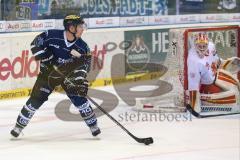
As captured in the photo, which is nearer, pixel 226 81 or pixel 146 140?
pixel 146 140

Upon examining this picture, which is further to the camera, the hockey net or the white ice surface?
the hockey net

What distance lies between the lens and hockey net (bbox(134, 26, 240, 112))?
803 centimetres

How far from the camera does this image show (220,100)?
7852 millimetres

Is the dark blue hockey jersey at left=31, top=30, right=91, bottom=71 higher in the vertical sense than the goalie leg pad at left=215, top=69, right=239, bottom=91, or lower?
higher

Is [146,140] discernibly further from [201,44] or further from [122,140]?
[201,44]

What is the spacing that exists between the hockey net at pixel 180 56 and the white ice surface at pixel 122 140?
41cm

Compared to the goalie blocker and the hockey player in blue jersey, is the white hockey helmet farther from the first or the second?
the hockey player in blue jersey

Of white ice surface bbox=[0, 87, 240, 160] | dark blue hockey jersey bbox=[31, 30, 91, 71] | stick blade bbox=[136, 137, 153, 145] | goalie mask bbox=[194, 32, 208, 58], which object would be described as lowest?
white ice surface bbox=[0, 87, 240, 160]

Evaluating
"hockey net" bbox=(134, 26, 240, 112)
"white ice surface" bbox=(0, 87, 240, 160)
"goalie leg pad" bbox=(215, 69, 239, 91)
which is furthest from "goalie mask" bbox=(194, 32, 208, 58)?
"white ice surface" bbox=(0, 87, 240, 160)

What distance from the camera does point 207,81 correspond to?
7824 millimetres

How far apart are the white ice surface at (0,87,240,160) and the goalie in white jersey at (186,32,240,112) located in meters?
0.23

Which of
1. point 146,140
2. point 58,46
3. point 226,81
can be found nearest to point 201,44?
point 226,81

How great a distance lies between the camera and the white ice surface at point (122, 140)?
18.5 feet

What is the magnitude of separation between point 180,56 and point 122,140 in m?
2.03
